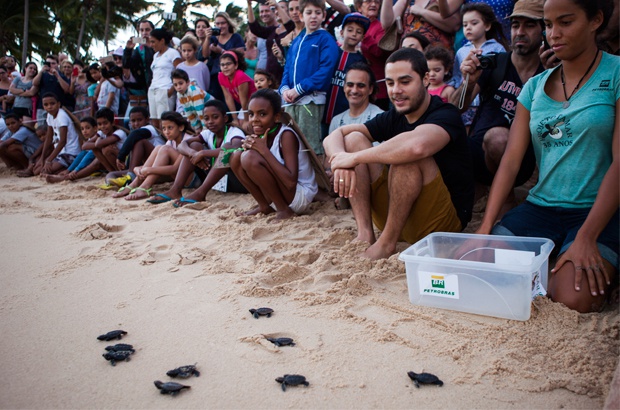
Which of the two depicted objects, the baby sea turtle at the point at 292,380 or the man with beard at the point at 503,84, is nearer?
the baby sea turtle at the point at 292,380

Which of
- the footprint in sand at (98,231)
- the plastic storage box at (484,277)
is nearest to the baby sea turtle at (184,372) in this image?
the plastic storage box at (484,277)

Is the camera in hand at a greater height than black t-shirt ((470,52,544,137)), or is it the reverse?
the camera in hand

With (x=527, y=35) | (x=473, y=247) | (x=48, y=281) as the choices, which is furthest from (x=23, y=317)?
(x=527, y=35)

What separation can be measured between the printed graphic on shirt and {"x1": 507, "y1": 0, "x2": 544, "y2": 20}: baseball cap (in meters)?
0.90

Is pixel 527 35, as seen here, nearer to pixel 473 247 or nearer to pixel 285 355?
pixel 473 247

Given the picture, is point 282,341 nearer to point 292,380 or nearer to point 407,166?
point 292,380

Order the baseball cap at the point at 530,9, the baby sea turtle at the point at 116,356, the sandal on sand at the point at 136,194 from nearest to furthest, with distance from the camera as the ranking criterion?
the baby sea turtle at the point at 116,356 < the baseball cap at the point at 530,9 < the sandal on sand at the point at 136,194

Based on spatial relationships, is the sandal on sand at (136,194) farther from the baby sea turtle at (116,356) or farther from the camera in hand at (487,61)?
the camera in hand at (487,61)

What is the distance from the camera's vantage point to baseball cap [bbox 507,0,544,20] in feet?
9.09

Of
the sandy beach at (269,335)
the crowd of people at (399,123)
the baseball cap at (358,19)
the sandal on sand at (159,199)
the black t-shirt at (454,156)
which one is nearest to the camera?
the sandy beach at (269,335)

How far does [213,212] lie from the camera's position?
403 centimetres

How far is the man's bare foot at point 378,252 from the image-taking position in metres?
2.57

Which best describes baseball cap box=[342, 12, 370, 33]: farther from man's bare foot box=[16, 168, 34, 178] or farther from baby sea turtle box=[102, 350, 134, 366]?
man's bare foot box=[16, 168, 34, 178]

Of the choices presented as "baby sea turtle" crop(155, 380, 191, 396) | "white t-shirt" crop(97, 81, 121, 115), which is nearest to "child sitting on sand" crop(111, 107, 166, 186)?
"white t-shirt" crop(97, 81, 121, 115)
